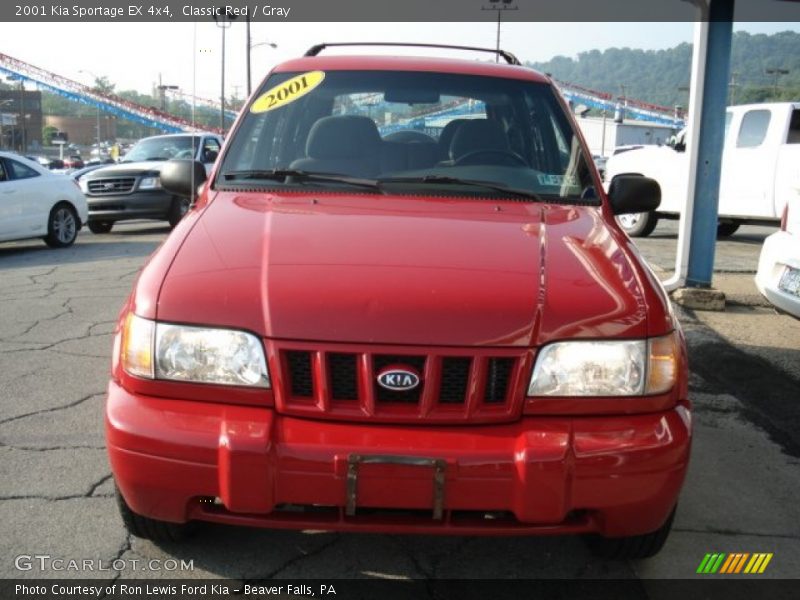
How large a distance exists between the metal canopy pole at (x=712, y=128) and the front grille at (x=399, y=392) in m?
5.82

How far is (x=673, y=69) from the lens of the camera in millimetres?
159125

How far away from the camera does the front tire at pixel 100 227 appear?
14.6 meters

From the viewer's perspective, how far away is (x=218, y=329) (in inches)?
94.1

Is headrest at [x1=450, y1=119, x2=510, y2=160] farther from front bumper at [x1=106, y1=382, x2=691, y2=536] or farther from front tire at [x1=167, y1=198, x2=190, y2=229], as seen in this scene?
front tire at [x1=167, y1=198, x2=190, y2=229]

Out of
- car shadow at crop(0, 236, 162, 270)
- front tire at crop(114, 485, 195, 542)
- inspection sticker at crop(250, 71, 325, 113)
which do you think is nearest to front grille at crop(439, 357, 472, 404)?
front tire at crop(114, 485, 195, 542)

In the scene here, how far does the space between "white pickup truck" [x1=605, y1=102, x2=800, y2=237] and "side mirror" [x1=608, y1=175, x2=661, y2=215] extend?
323 inches

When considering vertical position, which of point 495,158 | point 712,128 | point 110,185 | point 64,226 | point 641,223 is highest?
point 712,128


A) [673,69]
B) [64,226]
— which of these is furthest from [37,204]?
[673,69]

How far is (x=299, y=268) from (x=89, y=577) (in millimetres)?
1234

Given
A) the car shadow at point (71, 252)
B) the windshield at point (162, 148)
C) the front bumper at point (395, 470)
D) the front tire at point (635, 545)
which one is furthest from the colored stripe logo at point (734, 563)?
the windshield at point (162, 148)

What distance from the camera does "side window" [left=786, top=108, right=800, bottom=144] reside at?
39.5 feet

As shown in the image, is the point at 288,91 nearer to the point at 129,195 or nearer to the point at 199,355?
the point at 199,355

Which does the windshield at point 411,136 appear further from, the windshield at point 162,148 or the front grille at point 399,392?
the windshield at point 162,148

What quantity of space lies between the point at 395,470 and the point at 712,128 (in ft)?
20.5
